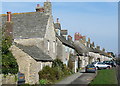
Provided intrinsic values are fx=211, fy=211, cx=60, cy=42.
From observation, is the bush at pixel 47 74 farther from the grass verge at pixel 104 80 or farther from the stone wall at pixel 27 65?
the grass verge at pixel 104 80

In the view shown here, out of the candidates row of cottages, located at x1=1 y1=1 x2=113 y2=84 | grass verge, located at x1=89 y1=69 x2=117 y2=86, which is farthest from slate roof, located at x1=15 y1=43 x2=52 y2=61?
grass verge, located at x1=89 y1=69 x2=117 y2=86

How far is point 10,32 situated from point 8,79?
25.0 feet

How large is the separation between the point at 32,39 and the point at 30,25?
249cm

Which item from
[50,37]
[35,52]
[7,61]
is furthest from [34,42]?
[7,61]

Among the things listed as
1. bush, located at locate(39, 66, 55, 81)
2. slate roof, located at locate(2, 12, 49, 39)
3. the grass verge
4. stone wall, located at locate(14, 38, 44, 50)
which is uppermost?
slate roof, located at locate(2, 12, 49, 39)

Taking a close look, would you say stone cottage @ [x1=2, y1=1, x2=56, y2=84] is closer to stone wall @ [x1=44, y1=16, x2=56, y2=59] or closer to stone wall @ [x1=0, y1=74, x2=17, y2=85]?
stone wall @ [x1=44, y1=16, x2=56, y2=59]

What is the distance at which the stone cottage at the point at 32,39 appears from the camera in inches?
853

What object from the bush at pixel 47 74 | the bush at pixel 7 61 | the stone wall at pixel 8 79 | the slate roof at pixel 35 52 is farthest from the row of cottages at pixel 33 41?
the stone wall at pixel 8 79

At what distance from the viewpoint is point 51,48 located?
29.4m

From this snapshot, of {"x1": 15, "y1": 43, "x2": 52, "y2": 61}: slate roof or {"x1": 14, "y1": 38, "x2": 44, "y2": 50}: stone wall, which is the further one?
{"x1": 14, "y1": 38, "x2": 44, "y2": 50}: stone wall

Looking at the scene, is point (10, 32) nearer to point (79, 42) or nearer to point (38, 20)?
point (38, 20)

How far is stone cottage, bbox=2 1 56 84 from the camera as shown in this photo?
21667 mm

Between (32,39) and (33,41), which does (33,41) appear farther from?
(32,39)

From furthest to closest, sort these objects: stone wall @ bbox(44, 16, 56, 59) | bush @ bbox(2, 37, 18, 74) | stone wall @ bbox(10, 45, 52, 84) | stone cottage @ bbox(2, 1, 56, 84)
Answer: stone wall @ bbox(44, 16, 56, 59)
stone cottage @ bbox(2, 1, 56, 84)
stone wall @ bbox(10, 45, 52, 84)
bush @ bbox(2, 37, 18, 74)
